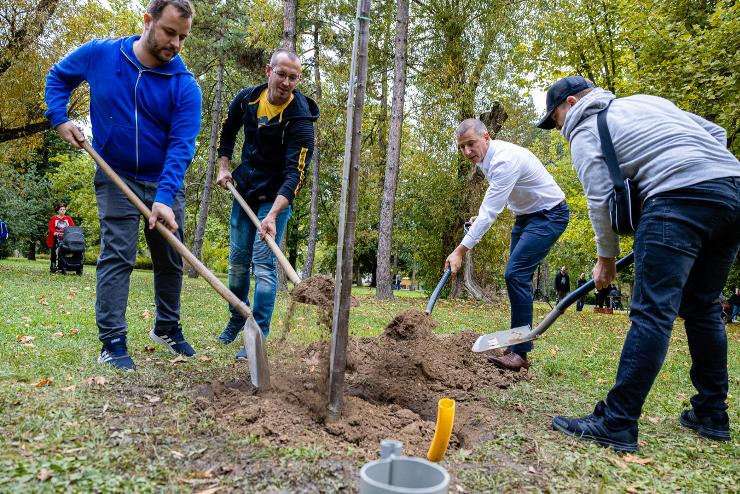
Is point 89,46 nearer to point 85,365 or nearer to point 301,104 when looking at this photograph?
point 301,104

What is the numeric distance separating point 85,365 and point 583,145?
10.8 feet

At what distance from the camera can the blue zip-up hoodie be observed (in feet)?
10.8

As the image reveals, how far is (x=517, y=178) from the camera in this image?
4.11 metres

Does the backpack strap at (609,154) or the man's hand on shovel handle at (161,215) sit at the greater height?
the backpack strap at (609,154)

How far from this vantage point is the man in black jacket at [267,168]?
391cm

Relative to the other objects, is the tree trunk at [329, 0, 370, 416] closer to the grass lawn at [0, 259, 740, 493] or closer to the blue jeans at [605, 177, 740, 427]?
the grass lawn at [0, 259, 740, 493]

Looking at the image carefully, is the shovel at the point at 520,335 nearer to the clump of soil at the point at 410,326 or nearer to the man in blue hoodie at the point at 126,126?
the clump of soil at the point at 410,326

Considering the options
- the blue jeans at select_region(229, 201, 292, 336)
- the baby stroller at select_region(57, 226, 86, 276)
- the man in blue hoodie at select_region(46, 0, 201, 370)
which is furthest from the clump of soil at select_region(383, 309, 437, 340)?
the baby stroller at select_region(57, 226, 86, 276)

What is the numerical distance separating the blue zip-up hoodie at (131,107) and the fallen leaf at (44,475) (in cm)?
184

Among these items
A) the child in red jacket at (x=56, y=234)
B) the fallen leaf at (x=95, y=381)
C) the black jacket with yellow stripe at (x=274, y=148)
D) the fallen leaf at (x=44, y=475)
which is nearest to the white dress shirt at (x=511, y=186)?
the black jacket with yellow stripe at (x=274, y=148)

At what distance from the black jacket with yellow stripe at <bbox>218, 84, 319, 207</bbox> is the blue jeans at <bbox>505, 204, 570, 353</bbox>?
6.19 ft

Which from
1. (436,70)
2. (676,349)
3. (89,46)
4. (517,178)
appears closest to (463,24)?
(436,70)

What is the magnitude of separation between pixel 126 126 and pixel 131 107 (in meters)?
0.13

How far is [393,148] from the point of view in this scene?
12.8 m
